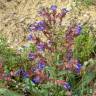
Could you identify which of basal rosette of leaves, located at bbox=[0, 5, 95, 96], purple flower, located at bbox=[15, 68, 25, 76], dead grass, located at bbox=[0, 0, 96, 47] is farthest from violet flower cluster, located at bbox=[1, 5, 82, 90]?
dead grass, located at bbox=[0, 0, 96, 47]

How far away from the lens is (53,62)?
14.4ft

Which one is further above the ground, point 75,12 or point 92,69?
point 75,12

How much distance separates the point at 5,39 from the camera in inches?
236

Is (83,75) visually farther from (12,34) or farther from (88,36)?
(12,34)

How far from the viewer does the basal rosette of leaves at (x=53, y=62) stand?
4207 mm

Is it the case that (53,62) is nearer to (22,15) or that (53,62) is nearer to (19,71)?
(19,71)

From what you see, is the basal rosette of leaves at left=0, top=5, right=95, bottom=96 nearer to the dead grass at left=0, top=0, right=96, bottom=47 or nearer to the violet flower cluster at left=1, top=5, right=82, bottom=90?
the violet flower cluster at left=1, top=5, right=82, bottom=90

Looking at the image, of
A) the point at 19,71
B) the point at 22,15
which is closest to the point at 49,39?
the point at 19,71

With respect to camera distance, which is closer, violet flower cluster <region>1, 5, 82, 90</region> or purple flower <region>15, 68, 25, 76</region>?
violet flower cluster <region>1, 5, 82, 90</region>

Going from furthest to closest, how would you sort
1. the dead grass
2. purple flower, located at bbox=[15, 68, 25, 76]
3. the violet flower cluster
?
the dead grass < purple flower, located at bbox=[15, 68, 25, 76] < the violet flower cluster

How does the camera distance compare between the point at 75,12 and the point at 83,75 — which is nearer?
the point at 83,75

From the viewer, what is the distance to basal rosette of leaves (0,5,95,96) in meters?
4.21

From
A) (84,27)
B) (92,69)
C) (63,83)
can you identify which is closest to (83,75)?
(92,69)

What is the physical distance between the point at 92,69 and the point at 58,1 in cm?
189
